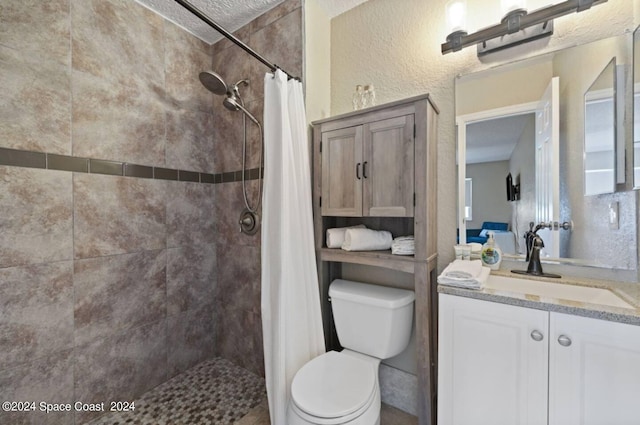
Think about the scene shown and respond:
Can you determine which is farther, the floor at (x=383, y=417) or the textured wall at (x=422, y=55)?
the floor at (x=383, y=417)

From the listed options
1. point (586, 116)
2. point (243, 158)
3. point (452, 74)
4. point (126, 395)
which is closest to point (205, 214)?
point (243, 158)

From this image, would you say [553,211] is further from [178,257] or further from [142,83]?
[142,83]

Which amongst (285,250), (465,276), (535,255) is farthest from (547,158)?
(285,250)

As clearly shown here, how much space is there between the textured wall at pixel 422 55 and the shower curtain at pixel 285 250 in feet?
1.87

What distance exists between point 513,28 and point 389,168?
2.76ft

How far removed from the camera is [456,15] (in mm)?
1388

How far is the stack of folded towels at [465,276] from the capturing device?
1127mm

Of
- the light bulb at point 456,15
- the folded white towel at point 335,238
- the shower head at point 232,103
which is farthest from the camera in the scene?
the shower head at point 232,103

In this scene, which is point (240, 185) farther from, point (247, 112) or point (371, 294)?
point (371, 294)

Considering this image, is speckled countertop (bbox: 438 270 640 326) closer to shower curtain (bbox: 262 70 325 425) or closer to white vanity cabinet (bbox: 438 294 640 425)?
white vanity cabinet (bbox: 438 294 640 425)

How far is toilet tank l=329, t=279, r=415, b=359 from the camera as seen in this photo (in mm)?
1439

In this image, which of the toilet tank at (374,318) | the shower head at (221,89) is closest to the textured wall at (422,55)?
the toilet tank at (374,318)

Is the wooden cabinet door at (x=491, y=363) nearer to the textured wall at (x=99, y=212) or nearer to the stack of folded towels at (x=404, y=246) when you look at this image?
the stack of folded towels at (x=404, y=246)

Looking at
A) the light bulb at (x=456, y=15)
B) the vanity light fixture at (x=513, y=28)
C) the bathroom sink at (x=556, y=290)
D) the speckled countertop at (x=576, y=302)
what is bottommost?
the bathroom sink at (x=556, y=290)
